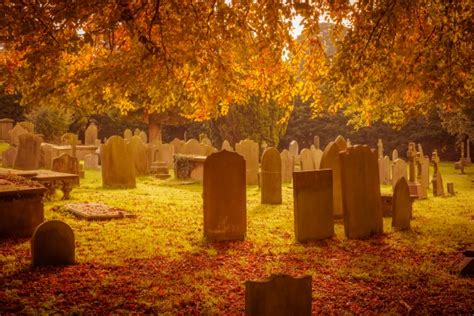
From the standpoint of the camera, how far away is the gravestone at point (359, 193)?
24.8ft

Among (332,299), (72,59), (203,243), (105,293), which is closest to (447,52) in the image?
(332,299)

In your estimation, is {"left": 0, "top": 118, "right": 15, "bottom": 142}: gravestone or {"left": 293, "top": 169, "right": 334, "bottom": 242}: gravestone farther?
{"left": 0, "top": 118, "right": 15, "bottom": 142}: gravestone

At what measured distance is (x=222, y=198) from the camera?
748cm

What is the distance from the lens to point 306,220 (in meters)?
7.42

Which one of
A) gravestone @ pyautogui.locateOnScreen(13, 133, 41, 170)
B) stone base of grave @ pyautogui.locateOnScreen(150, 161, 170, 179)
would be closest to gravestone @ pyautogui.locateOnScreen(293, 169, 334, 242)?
gravestone @ pyautogui.locateOnScreen(13, 133, 41, 170)

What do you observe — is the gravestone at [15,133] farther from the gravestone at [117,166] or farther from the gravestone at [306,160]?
the gravestone at [306,160]

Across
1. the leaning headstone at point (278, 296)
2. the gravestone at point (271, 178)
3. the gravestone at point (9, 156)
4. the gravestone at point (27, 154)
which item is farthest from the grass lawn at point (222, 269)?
the gravestone at point (9, 156)

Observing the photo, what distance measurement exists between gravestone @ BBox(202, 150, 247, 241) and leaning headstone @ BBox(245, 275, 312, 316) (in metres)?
4.02

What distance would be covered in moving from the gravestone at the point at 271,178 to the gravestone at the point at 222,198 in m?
4.19

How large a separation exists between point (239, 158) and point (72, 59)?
3.85m

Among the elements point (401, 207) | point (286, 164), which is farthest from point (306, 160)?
point (401, 207)

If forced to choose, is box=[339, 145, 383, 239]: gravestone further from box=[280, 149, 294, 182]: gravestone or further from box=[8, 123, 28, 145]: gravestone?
box=[8, 123, 28, 145]: gravestone

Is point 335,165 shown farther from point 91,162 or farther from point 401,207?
point 91,162

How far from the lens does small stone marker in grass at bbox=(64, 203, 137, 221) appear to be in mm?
8961
